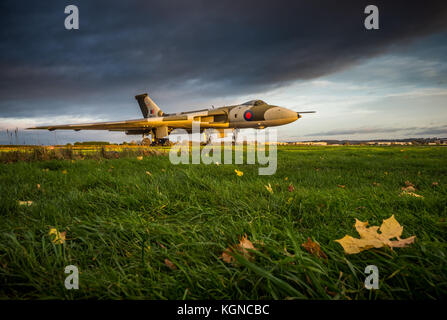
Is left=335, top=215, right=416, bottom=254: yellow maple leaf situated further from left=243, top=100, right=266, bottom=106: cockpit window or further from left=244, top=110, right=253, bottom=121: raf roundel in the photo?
left=243, top=100, right=266, bottom=106: cockpit window

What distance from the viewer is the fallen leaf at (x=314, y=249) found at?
0.98 metres

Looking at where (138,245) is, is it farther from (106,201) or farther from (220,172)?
(220,172)

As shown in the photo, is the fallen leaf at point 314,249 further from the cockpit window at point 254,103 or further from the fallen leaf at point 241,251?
the cockpit window at point 254,103

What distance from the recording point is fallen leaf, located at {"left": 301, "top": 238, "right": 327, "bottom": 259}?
0.98 metres

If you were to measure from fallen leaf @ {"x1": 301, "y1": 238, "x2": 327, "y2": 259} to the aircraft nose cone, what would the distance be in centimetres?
1592

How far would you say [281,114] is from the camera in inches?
626

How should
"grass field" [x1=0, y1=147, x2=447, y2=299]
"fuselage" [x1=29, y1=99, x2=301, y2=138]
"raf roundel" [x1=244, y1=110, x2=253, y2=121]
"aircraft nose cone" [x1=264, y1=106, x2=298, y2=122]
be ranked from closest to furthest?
"grass field" [x1=0, y1=147, x2=447, y2=299] → "aircraft nose cone" [x1=264, y1=106, x2=298, y2=122] → "fuselage" [x1=29, y1=99, x2=301, y2=138] → "raf roundel" [x1=244, y1=110, x2=253, y2=121]

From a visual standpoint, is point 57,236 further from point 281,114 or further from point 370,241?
point 281,114

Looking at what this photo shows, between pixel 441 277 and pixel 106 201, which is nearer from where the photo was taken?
pixel 441 277

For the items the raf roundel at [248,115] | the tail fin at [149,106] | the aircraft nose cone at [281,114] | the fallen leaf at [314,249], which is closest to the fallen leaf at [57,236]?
the fallen leaf at [314,249]

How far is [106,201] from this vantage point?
1920mm

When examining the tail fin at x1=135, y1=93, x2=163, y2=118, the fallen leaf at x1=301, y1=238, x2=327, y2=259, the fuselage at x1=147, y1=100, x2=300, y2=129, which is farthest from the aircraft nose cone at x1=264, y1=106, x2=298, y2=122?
the fallen leaf at x1=301, y1=238, x2=327, y2=259
